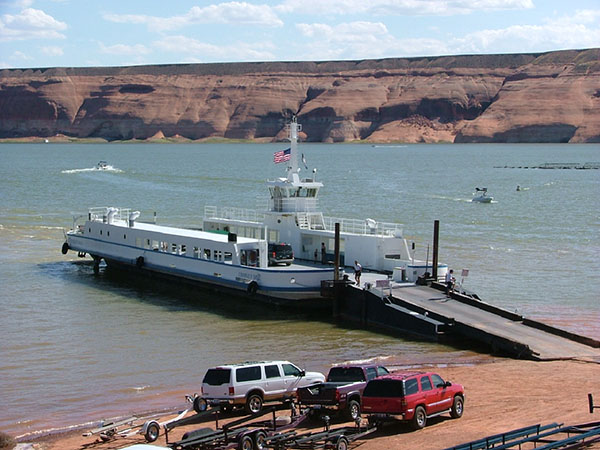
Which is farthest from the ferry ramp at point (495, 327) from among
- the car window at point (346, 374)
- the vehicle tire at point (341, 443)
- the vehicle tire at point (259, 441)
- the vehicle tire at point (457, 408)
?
the vehicle tire at point (259, 441)

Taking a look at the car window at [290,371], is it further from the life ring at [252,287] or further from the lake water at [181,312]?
the life ring at [252,287]

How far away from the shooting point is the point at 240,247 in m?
40.9

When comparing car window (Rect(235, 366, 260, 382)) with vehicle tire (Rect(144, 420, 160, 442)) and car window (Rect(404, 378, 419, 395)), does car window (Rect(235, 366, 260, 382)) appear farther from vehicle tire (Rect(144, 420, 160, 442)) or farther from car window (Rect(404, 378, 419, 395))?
car window (Rect(404, 378, 419, 395))

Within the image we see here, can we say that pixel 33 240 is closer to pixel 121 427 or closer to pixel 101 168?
pixel 121 427

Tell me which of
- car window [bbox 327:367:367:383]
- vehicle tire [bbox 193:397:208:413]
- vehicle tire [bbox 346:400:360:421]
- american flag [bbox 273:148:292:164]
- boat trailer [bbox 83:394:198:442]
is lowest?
boat trailer [bbox 83:394:198:442]

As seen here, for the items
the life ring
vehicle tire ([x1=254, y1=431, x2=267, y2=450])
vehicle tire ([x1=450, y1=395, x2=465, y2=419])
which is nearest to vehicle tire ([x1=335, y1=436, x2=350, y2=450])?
vehicle tire ([x1=254, y1=431, x2=267, y2=450])

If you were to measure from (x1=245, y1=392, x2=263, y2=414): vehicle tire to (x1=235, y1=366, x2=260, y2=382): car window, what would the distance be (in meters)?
0.39

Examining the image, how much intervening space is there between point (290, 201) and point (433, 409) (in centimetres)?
2391

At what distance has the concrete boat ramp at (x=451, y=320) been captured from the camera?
100.0ft

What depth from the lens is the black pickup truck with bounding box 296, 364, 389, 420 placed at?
71.8ft

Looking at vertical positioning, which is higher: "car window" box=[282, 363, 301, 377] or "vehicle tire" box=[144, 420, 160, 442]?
"car window" box=[282, 363, 301, 377]

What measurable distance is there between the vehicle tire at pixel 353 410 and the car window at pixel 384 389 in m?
0.74

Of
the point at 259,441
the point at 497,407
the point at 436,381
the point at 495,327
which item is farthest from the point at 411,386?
the point at 495,327

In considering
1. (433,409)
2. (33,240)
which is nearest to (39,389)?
(433,409)
